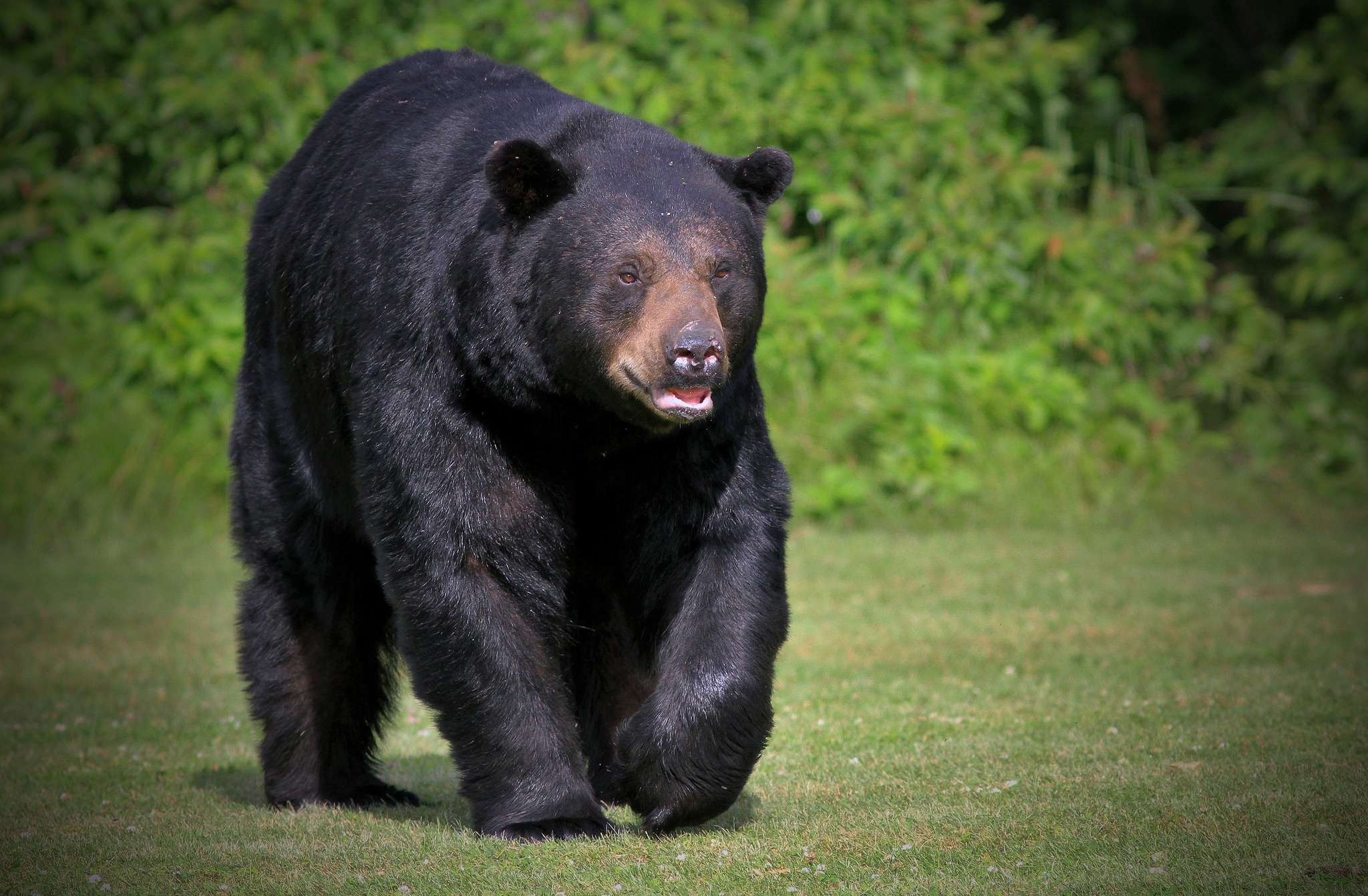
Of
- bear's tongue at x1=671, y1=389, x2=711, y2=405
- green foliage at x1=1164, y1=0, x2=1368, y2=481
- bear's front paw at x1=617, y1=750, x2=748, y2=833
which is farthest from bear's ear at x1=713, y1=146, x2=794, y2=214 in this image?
green foliage at x1=1164, y1=0, x2=1368, y2=481

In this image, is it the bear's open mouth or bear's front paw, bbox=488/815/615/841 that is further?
bear's front paw, bbox=488/815/615/841

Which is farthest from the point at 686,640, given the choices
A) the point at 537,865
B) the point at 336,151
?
the point at 336,151

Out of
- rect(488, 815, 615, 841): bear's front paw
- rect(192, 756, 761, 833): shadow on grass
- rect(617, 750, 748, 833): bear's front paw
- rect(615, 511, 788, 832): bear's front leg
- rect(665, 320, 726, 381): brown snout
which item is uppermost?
rect(665, 320, 726, 381): brown snout

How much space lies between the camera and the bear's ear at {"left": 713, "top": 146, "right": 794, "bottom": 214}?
4496 millimetres

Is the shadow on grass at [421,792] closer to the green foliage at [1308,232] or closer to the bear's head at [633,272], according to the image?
the bear's head at [633,272]

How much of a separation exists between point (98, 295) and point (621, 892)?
860 cm

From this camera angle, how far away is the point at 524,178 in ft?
14.0

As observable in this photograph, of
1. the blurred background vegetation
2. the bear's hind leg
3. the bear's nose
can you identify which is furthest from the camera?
the blurred background vegetation

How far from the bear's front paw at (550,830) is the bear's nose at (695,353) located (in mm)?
1368

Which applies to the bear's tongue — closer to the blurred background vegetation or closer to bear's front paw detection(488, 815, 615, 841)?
bear's front paw detection(488, 815, 615, 841)

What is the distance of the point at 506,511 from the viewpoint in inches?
171

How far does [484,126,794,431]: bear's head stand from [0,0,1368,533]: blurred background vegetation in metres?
6.09

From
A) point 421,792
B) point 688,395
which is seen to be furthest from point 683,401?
point 421,792

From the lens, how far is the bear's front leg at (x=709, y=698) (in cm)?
429
